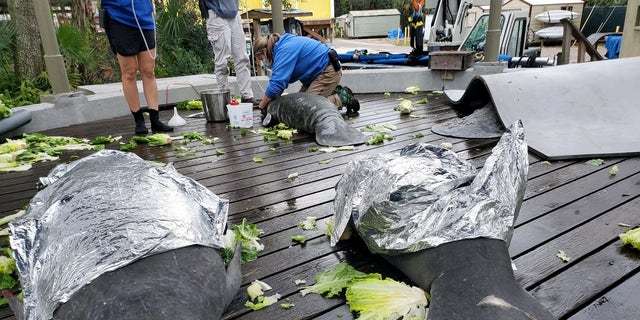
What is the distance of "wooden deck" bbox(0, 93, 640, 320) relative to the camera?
2.20 m

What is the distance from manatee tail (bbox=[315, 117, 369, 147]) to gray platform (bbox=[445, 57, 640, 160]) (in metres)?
1.66

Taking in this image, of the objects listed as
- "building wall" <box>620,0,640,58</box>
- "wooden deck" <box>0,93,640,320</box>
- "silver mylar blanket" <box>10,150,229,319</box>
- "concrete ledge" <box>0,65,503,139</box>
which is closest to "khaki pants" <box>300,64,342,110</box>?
"wooden deck" <box>0,93,640,320</box>

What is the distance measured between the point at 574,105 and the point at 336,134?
2712 millimetres

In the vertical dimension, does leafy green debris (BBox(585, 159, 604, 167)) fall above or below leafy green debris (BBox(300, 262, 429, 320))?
below

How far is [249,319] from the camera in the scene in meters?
2.12

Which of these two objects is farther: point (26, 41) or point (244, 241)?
point (26, 41)

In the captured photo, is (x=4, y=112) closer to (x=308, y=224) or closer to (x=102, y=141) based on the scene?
(x=102, y=141)

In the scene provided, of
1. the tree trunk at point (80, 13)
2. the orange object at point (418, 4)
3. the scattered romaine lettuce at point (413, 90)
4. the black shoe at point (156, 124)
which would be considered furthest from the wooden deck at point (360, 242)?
the orange object at point (418, 4)

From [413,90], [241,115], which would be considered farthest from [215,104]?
[413,90]

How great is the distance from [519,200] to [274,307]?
1426mm

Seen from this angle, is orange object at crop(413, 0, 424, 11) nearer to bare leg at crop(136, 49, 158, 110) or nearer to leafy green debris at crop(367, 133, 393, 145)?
leafy green debris at crop(367, 133, 393, 145)

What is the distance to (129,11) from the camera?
16.4ft

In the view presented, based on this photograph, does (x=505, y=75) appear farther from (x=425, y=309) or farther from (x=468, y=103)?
(x=425, y=309)

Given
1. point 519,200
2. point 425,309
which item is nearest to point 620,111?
point 519,200
